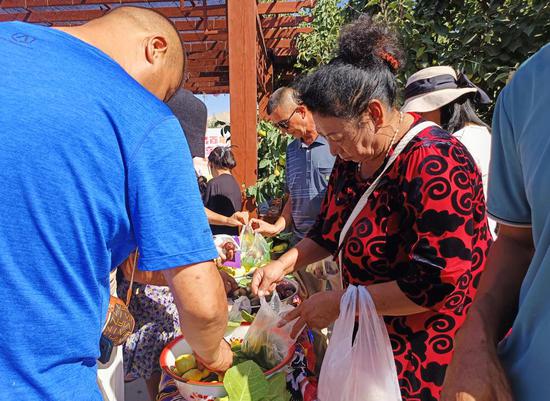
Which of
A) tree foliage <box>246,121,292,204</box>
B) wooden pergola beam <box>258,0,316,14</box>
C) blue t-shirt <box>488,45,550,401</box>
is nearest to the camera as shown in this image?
blue t-shirt <box>488,45,550,401</box>

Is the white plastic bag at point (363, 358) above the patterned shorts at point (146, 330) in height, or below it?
above

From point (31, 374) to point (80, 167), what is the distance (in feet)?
1.39

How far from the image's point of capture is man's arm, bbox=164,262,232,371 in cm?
100

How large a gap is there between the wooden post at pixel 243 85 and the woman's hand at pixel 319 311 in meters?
3.52

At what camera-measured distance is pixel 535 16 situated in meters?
3.20

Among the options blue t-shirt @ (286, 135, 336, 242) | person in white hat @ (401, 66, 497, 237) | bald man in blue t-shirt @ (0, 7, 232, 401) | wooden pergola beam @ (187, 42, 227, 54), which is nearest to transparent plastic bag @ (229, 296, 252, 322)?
bald man in blue t-shirt @ (0, 7, 232, 401)

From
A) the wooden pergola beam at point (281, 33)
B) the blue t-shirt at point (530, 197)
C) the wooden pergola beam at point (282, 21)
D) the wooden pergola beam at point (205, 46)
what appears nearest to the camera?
the blue t-shirt at point (530, 197)

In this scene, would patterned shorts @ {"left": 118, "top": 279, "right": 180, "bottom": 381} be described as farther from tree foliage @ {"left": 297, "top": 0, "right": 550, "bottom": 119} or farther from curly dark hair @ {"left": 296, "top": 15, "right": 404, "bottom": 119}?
tree foliage @ {"left": 297, "top": 0, "right": 550, "bottom": 119}

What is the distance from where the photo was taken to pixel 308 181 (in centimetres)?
310

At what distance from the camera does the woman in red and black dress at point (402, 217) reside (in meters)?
1.21

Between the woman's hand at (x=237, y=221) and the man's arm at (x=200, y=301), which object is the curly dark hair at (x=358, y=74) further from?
the woman's hand at (x=237, y=221)

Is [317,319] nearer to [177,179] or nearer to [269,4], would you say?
[177,179]

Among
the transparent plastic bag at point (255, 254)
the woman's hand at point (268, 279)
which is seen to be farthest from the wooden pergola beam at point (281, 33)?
the woman's hand at point (268, 279)

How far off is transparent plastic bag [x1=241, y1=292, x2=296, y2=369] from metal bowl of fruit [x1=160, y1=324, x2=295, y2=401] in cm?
4
